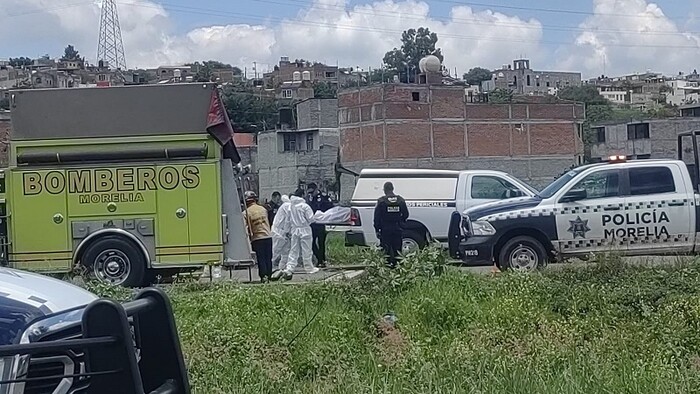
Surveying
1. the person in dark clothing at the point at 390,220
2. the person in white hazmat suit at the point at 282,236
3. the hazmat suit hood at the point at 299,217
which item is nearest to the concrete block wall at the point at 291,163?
the person in white hazmat suit at the point at 282,236

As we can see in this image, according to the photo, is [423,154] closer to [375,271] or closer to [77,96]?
[77,96]

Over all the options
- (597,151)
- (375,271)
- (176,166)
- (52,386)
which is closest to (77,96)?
(176,166)

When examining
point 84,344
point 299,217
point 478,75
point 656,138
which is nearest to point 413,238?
point 299,217

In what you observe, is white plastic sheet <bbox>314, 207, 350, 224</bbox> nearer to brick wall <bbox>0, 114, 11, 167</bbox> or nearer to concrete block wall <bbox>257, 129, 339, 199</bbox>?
brick wall <bbox>0, 114, 11, 167</bbox>

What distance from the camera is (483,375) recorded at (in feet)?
23.0

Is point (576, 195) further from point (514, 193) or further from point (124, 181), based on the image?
point (124, 181)

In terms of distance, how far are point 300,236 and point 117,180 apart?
4298 millimetres

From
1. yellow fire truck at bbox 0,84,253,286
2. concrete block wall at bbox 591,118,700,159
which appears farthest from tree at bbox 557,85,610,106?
yellow fire truck at bbox 0,84,253,286

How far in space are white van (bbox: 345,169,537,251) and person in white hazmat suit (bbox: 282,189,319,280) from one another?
158 centimetres

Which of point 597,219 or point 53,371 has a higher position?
point 53,371

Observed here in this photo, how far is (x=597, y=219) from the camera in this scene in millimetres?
15984

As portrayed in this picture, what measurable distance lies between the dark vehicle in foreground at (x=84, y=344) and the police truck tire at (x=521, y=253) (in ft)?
41.7

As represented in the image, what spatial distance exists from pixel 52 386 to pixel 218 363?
473cm

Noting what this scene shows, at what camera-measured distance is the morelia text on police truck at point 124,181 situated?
634 inches
